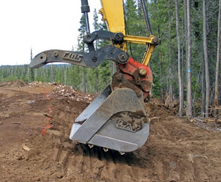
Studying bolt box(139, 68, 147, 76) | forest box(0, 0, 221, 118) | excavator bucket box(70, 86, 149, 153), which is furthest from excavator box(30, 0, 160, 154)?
forest box(0, 0, 221, 118)

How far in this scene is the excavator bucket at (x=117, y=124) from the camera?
5512mm

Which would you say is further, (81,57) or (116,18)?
(116,18)

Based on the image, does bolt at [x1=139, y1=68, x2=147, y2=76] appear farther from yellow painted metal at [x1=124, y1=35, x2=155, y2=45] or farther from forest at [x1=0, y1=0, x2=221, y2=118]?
forest at [x1=0, y1=0, x2=221, y2=118]

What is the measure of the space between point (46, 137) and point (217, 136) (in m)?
5.71

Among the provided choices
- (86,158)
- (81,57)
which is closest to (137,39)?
(81,57)

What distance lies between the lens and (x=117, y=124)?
18.2ft

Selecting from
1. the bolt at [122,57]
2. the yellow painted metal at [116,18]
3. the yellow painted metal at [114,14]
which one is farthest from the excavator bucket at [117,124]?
the yellow painted metal at [114,14]

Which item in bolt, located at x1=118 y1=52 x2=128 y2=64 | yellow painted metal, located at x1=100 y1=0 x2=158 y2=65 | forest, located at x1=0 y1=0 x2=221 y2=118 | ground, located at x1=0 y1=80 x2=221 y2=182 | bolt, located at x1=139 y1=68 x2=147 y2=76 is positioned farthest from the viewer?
forest, located at x1=0 y1=0 x2=221 y2=118

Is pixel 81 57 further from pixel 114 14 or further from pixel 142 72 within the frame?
pixel 114 14

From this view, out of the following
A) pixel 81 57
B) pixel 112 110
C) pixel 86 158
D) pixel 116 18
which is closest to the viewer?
pixel 112 110

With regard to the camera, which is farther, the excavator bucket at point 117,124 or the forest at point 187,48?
the forest at point 187,48

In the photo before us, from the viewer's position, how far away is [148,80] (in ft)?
19.6

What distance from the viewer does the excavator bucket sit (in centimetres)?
551

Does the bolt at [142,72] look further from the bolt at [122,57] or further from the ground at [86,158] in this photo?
the ground at [86,158]
